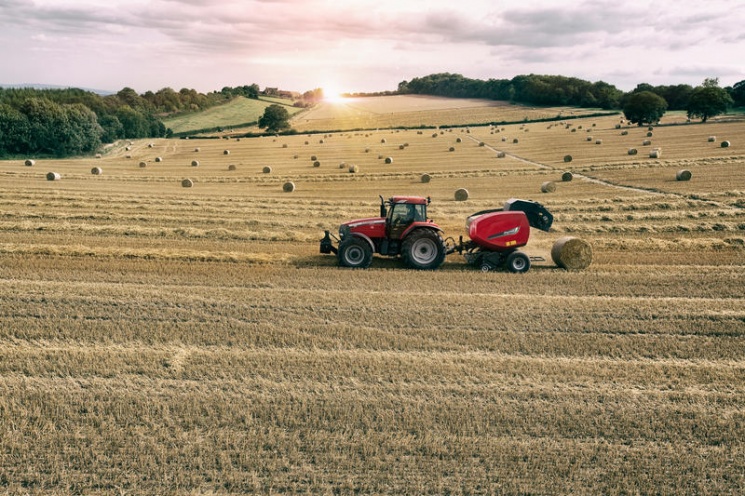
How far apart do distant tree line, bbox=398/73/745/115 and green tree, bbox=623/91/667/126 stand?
1051 cm

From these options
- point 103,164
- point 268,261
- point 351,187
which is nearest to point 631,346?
point 268,261

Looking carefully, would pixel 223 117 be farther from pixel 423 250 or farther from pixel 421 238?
pixel 421 238

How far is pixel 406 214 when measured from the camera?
1371 centimetres

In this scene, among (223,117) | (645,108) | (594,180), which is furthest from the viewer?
(223,117)

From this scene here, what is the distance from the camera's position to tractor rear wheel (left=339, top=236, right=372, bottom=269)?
45.2 feet

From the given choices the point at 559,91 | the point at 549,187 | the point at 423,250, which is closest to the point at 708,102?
the point at 559,91

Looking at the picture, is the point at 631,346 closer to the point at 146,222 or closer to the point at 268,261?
the point at 268,261

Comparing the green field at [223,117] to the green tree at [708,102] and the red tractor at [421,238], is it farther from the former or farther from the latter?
the red tractor at [421,238]

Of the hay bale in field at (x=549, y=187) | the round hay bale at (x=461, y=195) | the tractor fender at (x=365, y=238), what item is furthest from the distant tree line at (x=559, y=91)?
the tractor fender at (x=365, y=238)

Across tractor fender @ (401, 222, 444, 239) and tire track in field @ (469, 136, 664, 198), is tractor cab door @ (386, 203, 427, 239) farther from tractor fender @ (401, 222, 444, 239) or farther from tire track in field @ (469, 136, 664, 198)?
tire track in field @ (469, 136, 664, 198)

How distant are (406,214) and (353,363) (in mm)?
5826

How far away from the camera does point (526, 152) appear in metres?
45.6

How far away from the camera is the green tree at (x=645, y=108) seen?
213 ft

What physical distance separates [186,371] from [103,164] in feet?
137
